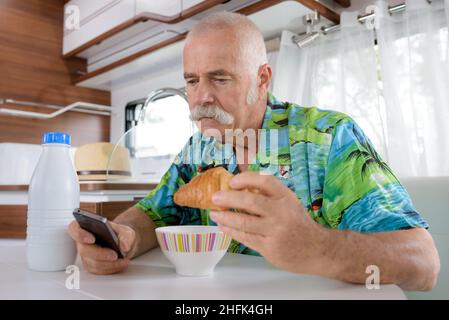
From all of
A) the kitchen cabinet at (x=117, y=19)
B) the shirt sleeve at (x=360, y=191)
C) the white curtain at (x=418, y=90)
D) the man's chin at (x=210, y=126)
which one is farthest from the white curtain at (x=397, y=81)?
the man's chin at (x=210, y=126)

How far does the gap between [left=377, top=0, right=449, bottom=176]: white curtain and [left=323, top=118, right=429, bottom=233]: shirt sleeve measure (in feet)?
3.45

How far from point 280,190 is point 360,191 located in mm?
325

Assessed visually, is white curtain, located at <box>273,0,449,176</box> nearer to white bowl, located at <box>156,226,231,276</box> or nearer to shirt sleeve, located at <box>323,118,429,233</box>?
shirt sleeve, located at <box>323,118,429,233</box>

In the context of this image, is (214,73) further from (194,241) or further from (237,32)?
(194,241)

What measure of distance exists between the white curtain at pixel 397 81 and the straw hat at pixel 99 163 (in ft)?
3.65

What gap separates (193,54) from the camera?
103 centimetres

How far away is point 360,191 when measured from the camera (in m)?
0.75

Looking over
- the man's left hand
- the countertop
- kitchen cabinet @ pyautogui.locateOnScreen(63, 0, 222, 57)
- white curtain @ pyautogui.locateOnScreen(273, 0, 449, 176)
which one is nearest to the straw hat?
the countertop

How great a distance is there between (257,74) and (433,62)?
3.49ft

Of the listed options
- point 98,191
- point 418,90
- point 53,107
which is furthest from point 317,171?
point 53,107

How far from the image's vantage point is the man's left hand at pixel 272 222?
49 cm

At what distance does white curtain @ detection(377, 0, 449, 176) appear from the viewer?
1.73 meters
